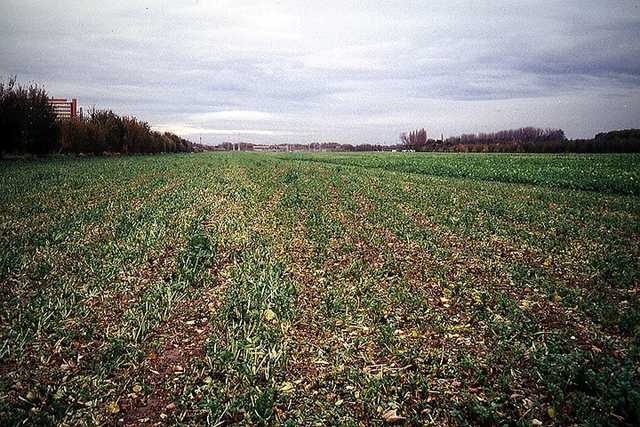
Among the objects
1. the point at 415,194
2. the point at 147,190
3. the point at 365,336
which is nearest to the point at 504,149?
the point at 415,194

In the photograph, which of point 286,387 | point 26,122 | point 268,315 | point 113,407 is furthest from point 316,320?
point 26,122

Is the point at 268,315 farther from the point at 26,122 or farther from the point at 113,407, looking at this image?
the point at 26,122

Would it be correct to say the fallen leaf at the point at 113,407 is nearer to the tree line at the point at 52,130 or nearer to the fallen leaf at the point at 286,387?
the fallen leaf at the point at 286,387

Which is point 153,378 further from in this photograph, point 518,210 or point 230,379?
point 518,210

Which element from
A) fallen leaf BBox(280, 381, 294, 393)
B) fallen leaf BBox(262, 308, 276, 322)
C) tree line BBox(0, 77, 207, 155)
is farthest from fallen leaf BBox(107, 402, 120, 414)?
tree line BBox(0, 77, 207, 155)

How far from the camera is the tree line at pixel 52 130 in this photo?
30703 millimetres

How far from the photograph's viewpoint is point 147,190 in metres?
17.2

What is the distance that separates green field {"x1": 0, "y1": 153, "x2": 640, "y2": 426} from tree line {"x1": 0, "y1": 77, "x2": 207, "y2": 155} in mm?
26115

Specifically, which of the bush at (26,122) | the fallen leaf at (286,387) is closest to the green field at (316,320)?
the fallen leaf at (286,387)

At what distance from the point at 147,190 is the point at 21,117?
22.9 metres

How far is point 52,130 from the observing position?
115ft

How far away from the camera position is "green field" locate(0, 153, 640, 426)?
148 inches

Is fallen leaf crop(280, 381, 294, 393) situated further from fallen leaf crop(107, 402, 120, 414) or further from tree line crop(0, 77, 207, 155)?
tree line crop(0, 77, 207, 155)

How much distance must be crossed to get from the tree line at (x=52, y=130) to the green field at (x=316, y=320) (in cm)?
2611
